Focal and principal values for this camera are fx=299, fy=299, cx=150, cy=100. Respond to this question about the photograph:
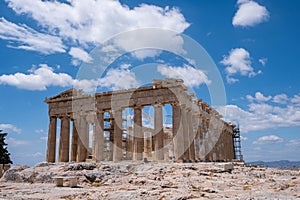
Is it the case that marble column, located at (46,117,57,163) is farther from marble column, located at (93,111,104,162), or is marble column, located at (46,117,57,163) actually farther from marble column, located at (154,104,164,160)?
marble column, located at (154,104,164,160)

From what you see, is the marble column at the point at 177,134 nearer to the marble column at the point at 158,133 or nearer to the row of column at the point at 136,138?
the row of column at the point at 136,138

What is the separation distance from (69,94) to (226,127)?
2982 cm

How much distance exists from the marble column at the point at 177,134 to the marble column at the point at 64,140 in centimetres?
1376

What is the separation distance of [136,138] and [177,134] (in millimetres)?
4837

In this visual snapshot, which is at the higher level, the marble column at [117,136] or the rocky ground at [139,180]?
the marble column at [117,136]

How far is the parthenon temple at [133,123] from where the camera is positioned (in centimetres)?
3002

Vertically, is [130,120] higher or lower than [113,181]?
higher

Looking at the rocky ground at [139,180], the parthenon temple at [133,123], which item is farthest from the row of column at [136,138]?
the rocky ground at [139,180]

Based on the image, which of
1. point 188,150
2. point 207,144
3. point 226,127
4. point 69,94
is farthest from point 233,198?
point 226,127

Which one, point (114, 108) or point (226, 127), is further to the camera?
point (226, 127)

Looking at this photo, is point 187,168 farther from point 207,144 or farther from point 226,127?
point 226,127

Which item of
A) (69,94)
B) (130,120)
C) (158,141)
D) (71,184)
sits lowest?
(71,184)

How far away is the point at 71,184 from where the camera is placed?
59.6 feet

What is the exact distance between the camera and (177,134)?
2958cm
